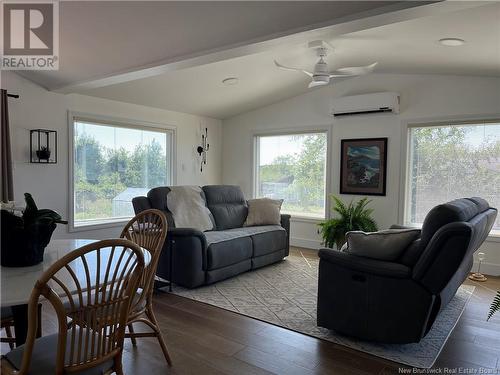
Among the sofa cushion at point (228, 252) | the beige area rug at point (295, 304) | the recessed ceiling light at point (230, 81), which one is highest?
the recessed ceiling light at point (230, 81)

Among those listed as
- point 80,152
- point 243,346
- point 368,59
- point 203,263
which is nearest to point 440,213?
point 243,346

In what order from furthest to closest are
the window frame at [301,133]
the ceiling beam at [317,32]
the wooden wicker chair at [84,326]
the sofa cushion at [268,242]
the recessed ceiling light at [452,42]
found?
the window frame at [301,133] → the sofa cushion at [268,242] → the recessed ceiling light at [452,42] → the ceiling beam at [317,32] → the wooden wicker chair at [84,326]

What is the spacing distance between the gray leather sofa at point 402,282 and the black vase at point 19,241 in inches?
74.2

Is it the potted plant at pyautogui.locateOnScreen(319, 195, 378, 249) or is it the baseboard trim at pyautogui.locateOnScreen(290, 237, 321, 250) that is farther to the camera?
the baseboard trim at pyautogui.locateOnScreen(290, 237, 321, 250)

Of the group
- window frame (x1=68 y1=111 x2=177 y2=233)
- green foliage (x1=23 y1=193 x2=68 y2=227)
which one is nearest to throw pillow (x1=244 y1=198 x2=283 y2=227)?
window frame (x1=68 y1=111 x2=177 y2=233)

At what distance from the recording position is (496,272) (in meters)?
4.53

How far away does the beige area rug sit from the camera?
8.55ft

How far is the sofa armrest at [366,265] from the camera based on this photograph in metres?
2.48

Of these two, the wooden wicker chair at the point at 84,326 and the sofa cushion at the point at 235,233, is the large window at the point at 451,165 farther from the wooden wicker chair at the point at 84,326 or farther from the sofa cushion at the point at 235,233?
the wooden wicker chair at the point at 84,326

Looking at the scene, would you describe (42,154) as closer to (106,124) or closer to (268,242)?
(106,124)

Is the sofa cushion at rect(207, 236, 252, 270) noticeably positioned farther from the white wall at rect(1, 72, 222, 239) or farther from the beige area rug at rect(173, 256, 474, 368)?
the white wall at rect(1, 72, 222, 239)

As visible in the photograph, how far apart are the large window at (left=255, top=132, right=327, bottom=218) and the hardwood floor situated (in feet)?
10.1

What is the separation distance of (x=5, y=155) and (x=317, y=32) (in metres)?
3.23

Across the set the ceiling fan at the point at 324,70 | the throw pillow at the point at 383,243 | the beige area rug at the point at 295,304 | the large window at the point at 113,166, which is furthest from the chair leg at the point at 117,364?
the large window at the point at 113,166
